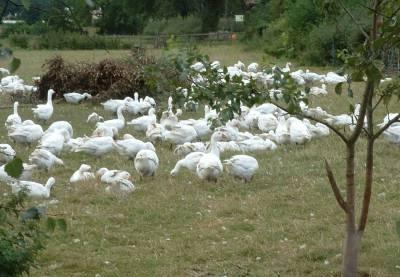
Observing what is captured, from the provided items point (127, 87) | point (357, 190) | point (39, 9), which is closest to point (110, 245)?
point (357, 190)

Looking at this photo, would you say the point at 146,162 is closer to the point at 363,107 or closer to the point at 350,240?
the point at 350,240

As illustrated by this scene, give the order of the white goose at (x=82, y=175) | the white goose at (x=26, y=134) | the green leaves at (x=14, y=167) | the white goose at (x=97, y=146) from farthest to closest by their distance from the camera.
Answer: the white goose at (x=26, y=134) → the white goose at (x=97, y=146) → the white goose at (x=82, y=175) → the green leaves at (x=14, y=167)

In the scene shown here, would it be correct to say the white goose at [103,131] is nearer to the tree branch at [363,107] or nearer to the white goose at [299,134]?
the white goose at [299,134]

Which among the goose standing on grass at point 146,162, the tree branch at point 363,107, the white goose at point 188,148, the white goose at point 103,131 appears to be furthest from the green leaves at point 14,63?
the white goose at point 103,131

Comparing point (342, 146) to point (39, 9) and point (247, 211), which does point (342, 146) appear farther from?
point (39, 9)

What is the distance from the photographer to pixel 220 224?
757 cm

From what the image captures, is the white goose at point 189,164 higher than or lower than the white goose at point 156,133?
higher

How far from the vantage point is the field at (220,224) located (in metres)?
6.22

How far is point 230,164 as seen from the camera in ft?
31.0

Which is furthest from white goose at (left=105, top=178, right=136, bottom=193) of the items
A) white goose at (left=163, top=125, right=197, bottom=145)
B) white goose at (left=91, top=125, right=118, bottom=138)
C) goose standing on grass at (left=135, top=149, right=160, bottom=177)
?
white goose at (left=163, top=125, right=197, bottom=145)

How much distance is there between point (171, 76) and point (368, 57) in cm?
166

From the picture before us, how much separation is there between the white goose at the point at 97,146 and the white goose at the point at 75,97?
806 cm

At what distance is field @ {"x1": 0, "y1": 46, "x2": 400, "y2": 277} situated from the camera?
6223 millimetres

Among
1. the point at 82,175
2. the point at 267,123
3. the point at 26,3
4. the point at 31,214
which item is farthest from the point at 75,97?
the point at 26,3
